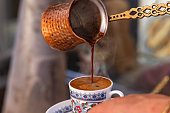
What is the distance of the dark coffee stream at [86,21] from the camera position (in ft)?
2.15

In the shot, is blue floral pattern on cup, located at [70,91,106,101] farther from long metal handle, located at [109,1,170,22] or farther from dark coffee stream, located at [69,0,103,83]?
long metal handle, located at [109,1,170,22]

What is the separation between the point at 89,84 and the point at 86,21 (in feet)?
0.59

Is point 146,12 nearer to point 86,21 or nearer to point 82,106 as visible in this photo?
point 86,21

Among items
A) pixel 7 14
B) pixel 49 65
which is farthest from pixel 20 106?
pixel 7 14

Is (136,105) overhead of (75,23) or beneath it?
beneath

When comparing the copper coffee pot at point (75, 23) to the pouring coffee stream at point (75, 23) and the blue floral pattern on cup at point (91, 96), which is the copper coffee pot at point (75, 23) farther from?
the blue floral pattern on cup at point (91, 96)

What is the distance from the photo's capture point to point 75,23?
0.66 m

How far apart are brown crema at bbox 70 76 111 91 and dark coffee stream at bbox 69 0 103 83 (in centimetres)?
3

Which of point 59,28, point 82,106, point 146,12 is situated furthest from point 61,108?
point 146,12

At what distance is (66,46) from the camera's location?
691 millimetres

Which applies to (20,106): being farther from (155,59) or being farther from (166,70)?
(155,59)

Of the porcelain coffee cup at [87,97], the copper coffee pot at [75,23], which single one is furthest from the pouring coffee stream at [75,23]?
the porcelain coffee cup at [87,97]

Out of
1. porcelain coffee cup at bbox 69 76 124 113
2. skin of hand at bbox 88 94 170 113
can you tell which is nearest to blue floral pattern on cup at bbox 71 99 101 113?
porcelain coffee cup at bbox 69 76 124 113

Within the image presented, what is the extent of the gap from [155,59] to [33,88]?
1203 millimetres
